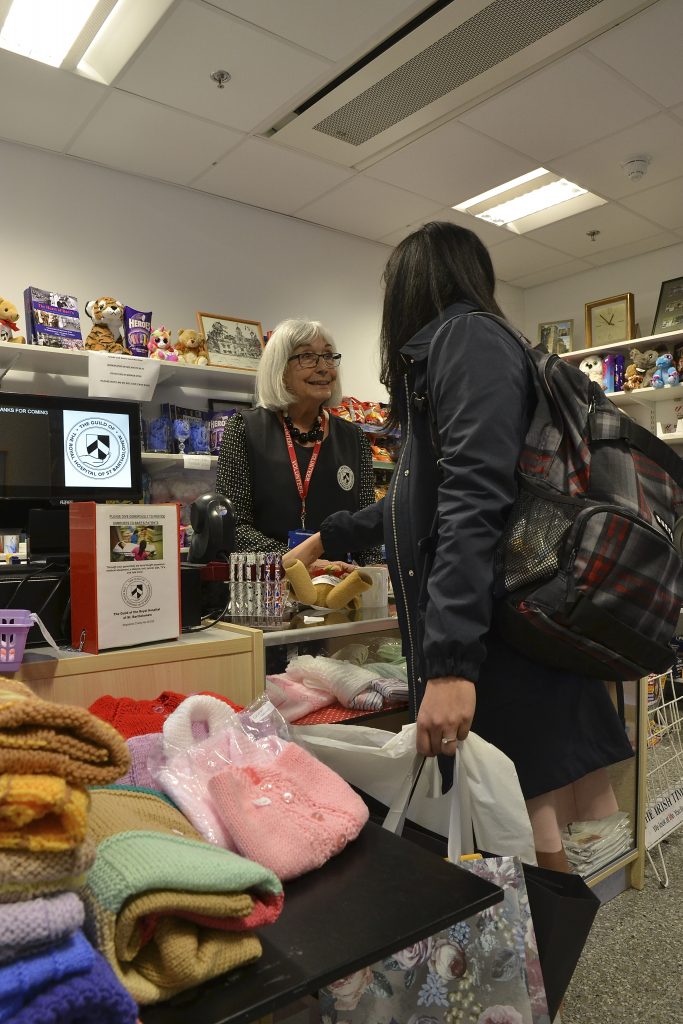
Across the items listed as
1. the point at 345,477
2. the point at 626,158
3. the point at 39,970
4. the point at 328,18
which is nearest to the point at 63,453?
the point at 39,970

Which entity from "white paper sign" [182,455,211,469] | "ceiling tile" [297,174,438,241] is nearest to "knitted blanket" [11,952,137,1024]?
"white paper sign" [182,455,211,469]

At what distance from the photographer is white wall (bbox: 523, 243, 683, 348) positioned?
5.42 m

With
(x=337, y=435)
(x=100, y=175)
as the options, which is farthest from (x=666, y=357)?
(x=100, y=175)

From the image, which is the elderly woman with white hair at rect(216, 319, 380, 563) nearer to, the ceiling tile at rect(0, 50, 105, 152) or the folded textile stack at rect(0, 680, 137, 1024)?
the ceiling tile at rect(0, 50, 105, 152)

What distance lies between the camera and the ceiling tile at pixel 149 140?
3447mm

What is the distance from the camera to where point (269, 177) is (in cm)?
419

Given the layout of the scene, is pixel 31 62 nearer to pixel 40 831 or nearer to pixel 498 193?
pixel 498 193

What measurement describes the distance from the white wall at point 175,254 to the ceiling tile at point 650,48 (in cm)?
164

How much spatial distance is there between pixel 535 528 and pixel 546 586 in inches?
3.7

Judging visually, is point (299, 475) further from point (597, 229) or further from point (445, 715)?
point (597, 229)

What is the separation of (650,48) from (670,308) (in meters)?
2.40

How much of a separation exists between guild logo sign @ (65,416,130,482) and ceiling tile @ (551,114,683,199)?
3.33 m

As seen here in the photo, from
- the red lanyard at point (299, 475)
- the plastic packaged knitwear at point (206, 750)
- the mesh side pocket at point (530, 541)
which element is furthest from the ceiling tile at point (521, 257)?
the plastic packaged knitwear at point (206, 750)

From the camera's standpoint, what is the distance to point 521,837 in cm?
113
